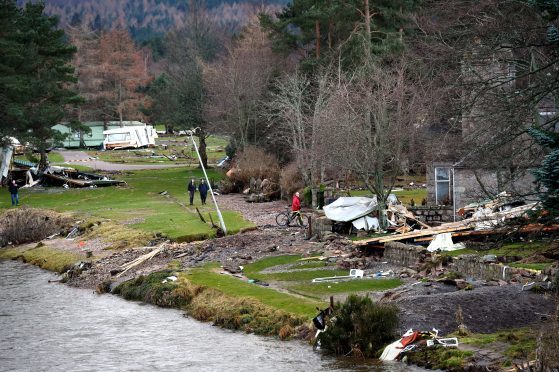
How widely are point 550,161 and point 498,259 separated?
1423 cm

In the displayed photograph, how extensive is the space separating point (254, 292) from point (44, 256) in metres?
21.4

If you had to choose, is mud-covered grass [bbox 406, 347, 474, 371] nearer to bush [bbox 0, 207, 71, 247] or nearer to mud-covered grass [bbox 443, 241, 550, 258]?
mud-covered grass [bbox 443, 241, 550, 258]

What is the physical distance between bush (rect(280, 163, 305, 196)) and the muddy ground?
1.30 meters

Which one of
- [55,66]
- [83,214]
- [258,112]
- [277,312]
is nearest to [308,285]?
[277,312]

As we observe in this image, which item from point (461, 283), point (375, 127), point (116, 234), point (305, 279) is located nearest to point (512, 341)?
point (461, 283)

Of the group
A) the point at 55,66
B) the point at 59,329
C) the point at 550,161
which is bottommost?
the point at 59,329

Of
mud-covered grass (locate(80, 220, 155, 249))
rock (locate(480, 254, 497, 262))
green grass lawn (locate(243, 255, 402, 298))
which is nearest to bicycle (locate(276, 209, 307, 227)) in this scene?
mud-covered grass (locate(80, 220, 155, 249))

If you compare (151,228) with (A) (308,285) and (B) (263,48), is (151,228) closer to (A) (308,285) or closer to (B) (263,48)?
(A) (308,285)

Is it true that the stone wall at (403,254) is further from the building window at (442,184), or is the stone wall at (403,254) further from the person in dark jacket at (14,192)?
the person in dark jacket at (14,192)

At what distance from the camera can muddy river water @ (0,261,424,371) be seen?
102 feet

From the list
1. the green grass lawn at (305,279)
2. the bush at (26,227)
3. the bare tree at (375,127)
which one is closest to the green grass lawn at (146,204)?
the bush at (26,227)

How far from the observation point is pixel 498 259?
38875 millimetres

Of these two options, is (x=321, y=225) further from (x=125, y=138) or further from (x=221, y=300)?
(x=125, y=138)

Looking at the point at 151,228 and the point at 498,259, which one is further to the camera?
the point at 151,228
